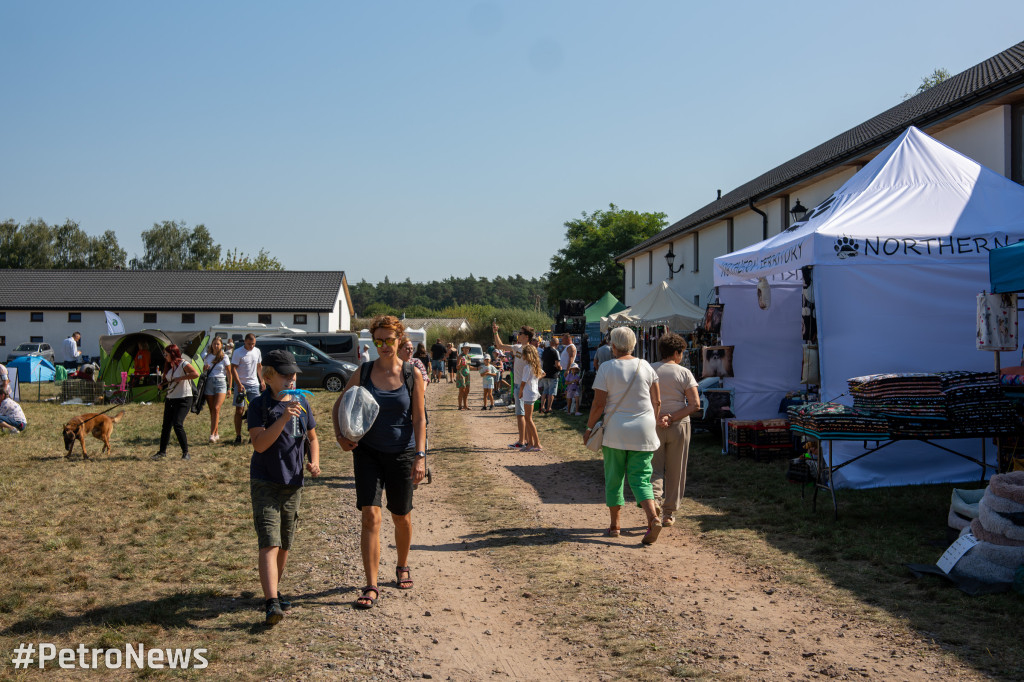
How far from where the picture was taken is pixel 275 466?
462 cm

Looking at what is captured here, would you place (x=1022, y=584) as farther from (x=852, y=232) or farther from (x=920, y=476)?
(x=852, y=232)

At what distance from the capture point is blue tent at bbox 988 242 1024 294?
644 centimetres

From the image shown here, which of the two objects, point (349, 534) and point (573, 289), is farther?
point (573, 289)

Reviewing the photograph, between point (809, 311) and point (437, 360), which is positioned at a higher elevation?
point (809, 311)

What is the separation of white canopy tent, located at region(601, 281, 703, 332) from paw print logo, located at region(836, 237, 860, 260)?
33.4 feet

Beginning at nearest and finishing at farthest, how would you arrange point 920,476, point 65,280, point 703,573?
1. point 703,573
2. point 920,476
3. point 65,280

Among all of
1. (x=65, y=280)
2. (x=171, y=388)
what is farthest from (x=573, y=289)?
(x=171, y=388)

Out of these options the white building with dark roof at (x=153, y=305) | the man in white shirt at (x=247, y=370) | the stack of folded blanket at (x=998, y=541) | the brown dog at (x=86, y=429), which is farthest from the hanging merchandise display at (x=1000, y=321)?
the white building with dark roof at (x=153, y=305)

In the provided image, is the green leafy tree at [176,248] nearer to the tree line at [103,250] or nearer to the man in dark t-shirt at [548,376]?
the tree line at [103,250]

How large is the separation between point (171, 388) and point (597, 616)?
7.99 meters

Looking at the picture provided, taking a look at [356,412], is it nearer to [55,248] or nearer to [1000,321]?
[1000,321]

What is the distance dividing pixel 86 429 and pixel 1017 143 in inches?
556

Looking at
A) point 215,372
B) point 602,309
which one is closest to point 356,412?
point 215,372

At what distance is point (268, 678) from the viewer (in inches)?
151
